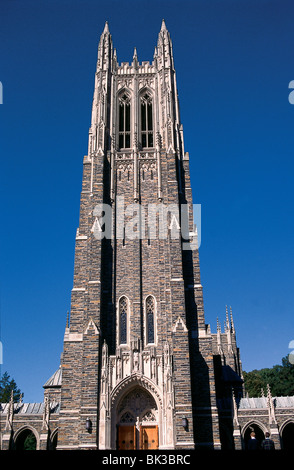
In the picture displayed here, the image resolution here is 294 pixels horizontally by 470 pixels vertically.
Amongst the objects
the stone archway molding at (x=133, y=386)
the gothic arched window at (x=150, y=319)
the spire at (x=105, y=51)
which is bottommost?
the stone archway molding at (x=133, y=386)

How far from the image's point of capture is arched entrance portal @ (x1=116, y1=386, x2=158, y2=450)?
76.9ft

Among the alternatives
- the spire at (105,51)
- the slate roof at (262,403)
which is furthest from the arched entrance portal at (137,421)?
the spire at (105,51)

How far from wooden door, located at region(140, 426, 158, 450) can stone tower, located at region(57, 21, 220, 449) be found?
50 mm

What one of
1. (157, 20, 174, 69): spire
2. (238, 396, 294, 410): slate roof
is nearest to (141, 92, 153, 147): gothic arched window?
(157, 20, 174, 69): spire

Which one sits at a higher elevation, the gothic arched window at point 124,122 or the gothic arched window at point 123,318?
the gothic arched window at point 124,122

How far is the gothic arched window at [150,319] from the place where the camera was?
83.6ft

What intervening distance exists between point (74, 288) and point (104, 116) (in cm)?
1262

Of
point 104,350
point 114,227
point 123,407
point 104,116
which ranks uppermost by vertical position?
point 104,116

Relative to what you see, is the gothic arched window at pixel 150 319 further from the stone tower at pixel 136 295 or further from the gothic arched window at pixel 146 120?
the gothic arched window at pixel 146 120

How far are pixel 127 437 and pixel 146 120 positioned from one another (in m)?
21.4

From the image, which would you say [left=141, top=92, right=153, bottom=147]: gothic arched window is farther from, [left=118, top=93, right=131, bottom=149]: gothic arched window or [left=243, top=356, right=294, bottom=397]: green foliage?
[left=243, top=356, right=294, bottom=397]: green foliage

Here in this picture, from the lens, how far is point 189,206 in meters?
29.2
